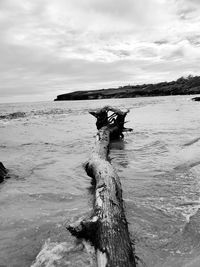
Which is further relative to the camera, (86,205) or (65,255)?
(86,205)

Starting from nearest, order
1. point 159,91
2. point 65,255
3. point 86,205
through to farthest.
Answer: point 65,255 < point 86,205 < point 159,91

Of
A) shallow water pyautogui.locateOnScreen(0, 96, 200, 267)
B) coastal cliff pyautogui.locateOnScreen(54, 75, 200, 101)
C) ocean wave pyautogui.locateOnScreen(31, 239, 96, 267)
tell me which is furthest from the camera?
coastal cliff pyautogui.locateOnScreen(54, 75, 200, 101)

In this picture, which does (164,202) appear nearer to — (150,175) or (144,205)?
(144,205)

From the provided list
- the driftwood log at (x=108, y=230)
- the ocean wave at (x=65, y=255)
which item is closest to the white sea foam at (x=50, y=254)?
the ocean wave at (x=65, y=255)

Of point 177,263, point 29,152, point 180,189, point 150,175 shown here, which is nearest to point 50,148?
point 29,152

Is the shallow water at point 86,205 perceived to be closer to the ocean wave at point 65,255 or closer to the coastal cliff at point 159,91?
the ocean wave at point 65,255

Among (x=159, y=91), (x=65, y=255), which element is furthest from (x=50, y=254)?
(x=159, y=91)

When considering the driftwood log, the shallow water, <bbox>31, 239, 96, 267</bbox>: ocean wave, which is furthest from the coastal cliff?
<bbox>31, 239, 96, 267</bbox>: ocean wave

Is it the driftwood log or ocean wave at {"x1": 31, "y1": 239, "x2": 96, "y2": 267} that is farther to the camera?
ocean wave at {"x1": 31, "y1": 239, "x2": 96, "y2": 267}

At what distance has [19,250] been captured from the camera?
133 inches

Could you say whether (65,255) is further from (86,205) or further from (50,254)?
Answer: (86,205)

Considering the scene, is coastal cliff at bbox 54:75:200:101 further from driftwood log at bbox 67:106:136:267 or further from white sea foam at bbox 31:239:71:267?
white sea foam at bbox 31:239:71:267

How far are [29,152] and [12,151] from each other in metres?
0.83

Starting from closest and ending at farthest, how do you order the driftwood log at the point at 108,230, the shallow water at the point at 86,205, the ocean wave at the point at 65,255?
the driftwood log at the point at 108,230, the ocean wave at the point at 65,255, the shallow water at the point at 86,205
